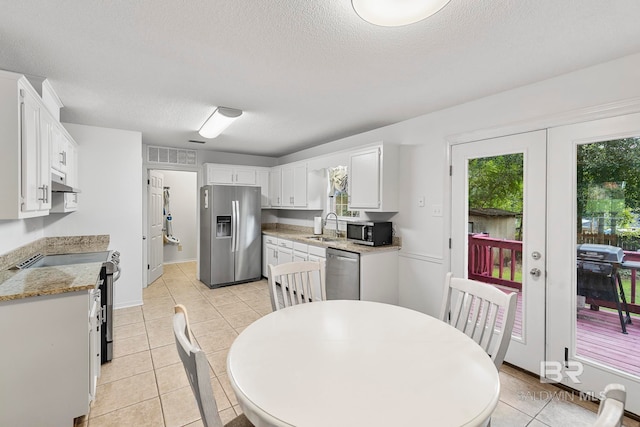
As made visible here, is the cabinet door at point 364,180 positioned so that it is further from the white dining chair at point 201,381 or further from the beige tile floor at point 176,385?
the white dining chair at point 201,381

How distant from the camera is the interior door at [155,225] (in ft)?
16.7

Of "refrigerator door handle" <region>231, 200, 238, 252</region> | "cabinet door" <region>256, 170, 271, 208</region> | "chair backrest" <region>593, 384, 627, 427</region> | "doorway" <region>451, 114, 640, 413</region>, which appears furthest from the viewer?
"cabinet door" <region>256, 170, 271, 208</region>

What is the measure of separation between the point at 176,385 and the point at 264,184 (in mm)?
3952

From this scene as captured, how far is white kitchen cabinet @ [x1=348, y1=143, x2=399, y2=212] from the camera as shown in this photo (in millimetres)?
3494

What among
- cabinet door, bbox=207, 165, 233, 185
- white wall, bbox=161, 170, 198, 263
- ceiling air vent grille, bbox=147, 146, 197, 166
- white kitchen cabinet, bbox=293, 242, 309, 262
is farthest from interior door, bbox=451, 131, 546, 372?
white wall, bbox=161, 170, 198, 263

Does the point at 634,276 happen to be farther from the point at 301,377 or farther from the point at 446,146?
the point at 301,377

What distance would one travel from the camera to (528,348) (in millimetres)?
2492

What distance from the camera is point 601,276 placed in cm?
218

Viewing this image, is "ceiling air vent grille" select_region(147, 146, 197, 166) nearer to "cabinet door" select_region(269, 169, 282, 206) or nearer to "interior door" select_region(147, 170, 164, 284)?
"interior door" select_region(147, 170, 164, 284)

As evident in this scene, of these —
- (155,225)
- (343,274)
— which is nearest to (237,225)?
(155,225)

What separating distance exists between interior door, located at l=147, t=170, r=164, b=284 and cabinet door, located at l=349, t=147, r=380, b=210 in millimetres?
3483

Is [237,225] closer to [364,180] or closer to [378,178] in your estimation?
[364,180]

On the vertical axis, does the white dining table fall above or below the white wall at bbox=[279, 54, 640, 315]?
below

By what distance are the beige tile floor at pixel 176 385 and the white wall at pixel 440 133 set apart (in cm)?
115
